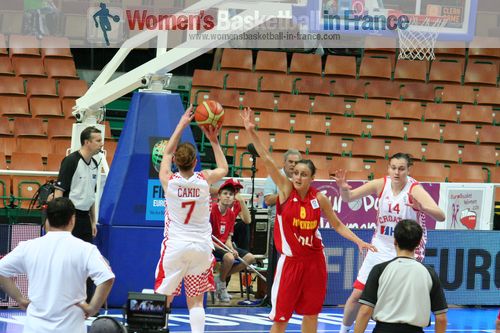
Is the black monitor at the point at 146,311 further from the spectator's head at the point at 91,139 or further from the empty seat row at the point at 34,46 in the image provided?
the empty seat row at the point at 34,46

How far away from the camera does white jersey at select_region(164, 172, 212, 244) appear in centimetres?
888

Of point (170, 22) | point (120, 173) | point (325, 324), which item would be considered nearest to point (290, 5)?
point (170, 22)

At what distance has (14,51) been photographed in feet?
62.4

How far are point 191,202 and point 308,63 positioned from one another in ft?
38.3

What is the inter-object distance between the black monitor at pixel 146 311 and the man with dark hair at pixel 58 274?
121 centimetres

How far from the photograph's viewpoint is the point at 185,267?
29.6 ft

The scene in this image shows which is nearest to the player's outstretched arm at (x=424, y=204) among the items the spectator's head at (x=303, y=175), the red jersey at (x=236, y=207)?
the spectator's head at (x=303, y=175)

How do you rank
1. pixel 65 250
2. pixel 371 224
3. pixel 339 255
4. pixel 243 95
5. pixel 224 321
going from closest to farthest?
pixel 65 250
pixel 224 321
pixel 339 255
pixel 371 224
pixel 243 95

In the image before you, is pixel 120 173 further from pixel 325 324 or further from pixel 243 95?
pixel 243 95

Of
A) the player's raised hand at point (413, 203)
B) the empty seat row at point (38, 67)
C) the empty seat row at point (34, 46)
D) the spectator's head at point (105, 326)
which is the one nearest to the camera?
the spectator's head at point (105, 326)

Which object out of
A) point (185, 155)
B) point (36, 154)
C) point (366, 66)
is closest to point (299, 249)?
point (185, 155)

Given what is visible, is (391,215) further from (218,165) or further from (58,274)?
(58,274)

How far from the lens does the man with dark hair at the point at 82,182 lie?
10594 mm

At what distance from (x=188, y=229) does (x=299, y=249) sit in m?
1.05
